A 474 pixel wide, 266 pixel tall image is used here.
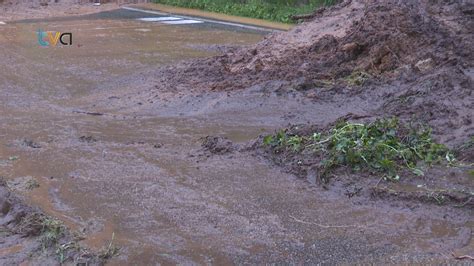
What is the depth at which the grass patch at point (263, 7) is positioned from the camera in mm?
19602

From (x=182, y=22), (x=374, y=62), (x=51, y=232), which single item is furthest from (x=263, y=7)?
(x=51, y=232)

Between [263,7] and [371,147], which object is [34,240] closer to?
[371,147]

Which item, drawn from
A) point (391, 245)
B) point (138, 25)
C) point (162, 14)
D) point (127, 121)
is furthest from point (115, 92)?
point (162, 14)

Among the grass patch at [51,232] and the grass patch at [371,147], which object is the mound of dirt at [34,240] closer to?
the grass patch at [51,232]

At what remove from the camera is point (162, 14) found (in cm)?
2102

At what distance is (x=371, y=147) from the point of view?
6234 millimetres

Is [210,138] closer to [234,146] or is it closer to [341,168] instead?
[234,146]

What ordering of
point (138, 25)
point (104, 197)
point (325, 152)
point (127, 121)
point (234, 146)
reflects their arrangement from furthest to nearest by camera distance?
point (138, 25), point (127, 121), point (234, 146), point (325, 152), point (104, 197)

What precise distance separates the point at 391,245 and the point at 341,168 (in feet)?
4.51

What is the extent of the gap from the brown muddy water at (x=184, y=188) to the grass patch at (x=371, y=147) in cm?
35

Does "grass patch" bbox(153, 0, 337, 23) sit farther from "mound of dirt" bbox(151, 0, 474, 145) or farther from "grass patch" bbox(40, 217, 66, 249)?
"grass patch" bbox(40, 217, 66, 249)
